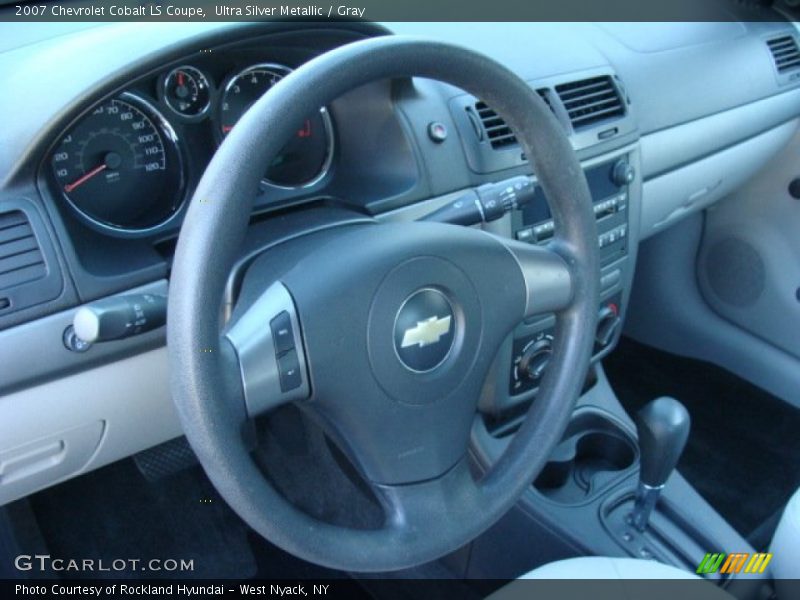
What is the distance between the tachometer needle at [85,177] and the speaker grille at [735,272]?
1.89 metres

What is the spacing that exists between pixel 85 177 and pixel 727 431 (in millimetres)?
1831

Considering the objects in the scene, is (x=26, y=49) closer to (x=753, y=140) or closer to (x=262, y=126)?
(x=262, y=126)

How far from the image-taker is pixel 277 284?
0.90m

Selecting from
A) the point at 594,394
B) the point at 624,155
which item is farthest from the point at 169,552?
the point at 624,155

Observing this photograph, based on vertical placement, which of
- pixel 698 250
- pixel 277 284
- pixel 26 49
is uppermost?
pixel 26 49

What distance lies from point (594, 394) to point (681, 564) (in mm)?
383

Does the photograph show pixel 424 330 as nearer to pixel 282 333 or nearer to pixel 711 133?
pixel 282 333

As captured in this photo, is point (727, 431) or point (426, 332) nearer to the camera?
point (426, 332)

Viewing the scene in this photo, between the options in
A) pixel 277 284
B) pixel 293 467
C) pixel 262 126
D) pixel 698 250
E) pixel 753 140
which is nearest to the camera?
pixel 262 126

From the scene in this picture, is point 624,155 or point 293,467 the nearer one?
point 293,467

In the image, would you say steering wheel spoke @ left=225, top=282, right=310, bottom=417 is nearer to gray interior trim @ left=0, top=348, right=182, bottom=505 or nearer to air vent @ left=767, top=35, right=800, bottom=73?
gray interior trim @ left=0, top=348, right=182, bottom=505

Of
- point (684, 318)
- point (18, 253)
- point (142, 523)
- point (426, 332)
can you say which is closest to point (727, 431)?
point (684, 318)

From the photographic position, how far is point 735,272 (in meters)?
2.49

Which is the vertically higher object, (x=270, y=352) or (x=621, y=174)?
(x=270, y=352)
